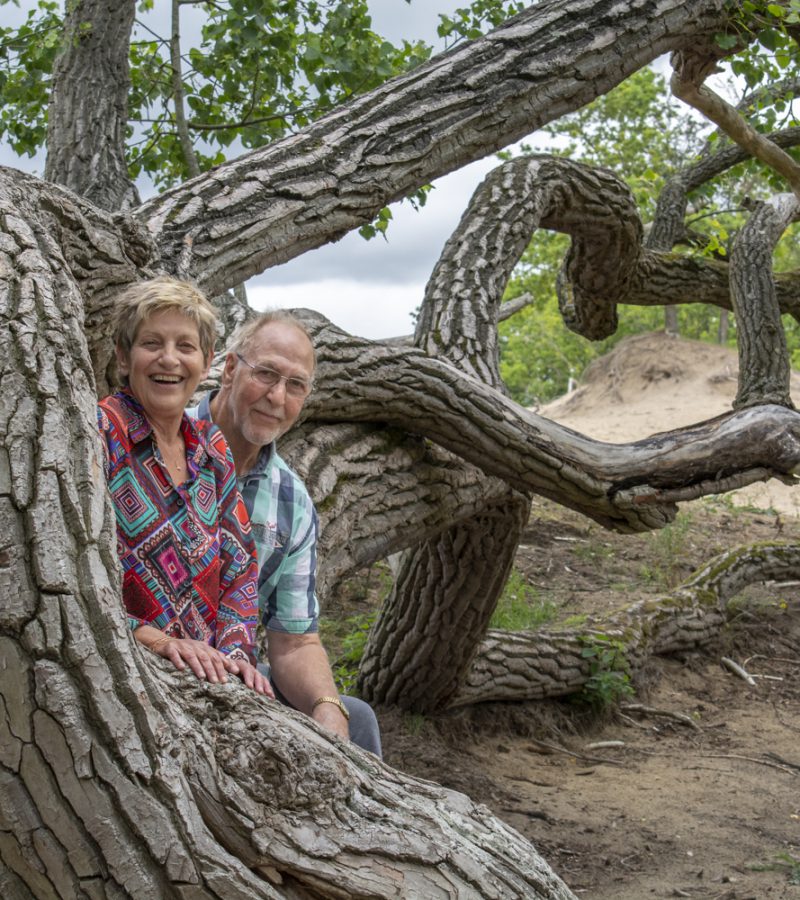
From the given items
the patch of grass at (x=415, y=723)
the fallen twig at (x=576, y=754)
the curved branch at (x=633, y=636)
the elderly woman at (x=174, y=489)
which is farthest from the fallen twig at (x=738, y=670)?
the elderly woman at (x=174, y=489)

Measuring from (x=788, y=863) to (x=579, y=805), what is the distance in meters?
1.19

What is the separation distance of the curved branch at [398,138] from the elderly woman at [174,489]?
982mm

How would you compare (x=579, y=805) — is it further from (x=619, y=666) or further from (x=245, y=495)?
(x=245, y=495)

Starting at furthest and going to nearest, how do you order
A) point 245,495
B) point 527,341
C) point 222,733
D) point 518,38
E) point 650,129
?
point 527,341 < point 650,129 < point 518,38 < point 245,495 < point 222,733

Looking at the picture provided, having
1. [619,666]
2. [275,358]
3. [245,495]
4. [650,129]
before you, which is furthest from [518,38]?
[650,129]

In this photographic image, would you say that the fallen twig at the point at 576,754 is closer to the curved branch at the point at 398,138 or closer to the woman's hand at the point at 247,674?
the curved branch at the point at 398,138

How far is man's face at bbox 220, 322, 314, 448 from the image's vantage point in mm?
2869

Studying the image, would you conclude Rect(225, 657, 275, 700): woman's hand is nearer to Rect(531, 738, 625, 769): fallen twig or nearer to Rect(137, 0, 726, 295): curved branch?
Rect(137, 0, 726, 295): curved branch

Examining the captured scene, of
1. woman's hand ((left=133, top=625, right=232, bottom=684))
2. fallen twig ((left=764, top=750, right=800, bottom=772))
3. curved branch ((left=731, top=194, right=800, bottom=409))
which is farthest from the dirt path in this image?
woman's hand ((left=133, top=625, right=232, bottom=684))

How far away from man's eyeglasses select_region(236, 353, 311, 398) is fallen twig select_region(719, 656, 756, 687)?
5.45 m

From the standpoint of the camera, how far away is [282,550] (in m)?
2.85

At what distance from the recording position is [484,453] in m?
4.27

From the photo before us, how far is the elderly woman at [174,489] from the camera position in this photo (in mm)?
2258

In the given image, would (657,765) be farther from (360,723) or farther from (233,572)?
(233,572)
